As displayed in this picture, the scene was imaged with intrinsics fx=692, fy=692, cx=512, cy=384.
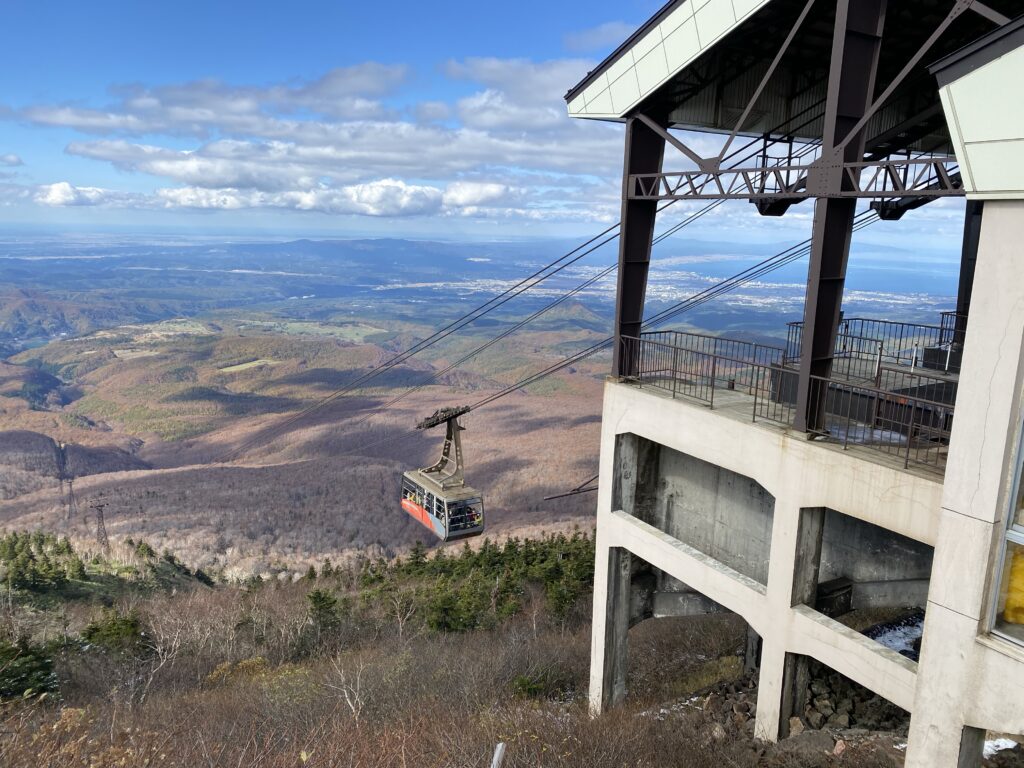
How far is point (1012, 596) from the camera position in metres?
7.88

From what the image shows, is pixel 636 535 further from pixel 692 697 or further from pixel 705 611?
pixel 692 697

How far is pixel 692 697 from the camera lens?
1662 centimetres

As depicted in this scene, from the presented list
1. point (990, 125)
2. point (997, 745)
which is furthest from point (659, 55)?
point (997, 745)

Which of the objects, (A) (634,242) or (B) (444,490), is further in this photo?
(B) (444,490)

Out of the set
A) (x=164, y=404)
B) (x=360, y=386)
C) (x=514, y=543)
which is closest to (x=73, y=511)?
(x=514, y=543)

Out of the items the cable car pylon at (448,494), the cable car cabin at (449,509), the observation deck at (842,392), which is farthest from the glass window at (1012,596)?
the cable car cabin at (449,509)

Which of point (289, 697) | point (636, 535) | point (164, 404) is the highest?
point (636, 535)

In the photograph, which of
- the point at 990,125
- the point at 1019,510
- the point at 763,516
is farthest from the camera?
the point at 763,516

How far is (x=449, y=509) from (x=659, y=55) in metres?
13.0

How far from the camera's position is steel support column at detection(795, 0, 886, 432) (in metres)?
10.4

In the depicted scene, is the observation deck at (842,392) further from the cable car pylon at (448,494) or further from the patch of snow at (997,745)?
the cable car pylon at (448,494)

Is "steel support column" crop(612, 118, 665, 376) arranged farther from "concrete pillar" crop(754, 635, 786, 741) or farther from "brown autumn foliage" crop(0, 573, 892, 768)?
"brown autumn foliage" crop(0, 573, 892, 768)

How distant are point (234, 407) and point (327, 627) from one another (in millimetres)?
153289

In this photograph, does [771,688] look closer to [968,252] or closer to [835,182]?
[835,182]
